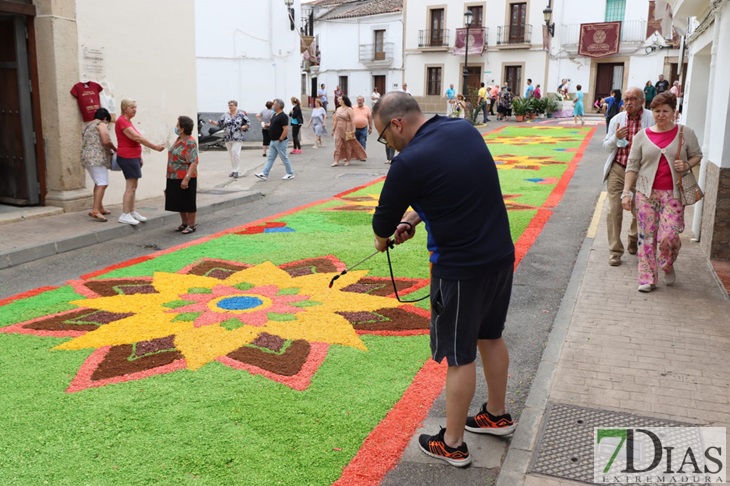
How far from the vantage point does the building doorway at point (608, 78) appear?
39.5 metres

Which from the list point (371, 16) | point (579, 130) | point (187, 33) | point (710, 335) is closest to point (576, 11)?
point (371, 16)

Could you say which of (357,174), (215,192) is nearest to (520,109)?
(357,174)

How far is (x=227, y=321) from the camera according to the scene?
5.54 meters

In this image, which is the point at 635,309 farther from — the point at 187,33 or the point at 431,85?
the point at 431,85

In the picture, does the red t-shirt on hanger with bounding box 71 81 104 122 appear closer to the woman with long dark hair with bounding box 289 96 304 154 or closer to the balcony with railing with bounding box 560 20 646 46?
the woman with long dark hair with bounding box 289 96 304 154

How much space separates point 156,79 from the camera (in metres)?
12.1

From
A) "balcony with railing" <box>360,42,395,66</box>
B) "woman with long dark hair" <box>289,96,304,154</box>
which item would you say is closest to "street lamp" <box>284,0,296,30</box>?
"woman with long dark hair" <box>289,96,304,154</box>

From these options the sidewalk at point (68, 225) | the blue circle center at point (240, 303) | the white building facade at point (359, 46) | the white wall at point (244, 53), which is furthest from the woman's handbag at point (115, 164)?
the white building facade at point (359, 46)

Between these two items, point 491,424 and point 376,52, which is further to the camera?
point 376,52

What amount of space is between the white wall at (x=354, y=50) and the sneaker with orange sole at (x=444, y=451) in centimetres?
4577

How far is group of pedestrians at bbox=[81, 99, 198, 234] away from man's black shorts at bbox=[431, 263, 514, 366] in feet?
21.6

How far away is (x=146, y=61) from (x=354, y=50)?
39954 mm

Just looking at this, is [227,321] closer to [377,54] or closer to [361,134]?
[361,134]

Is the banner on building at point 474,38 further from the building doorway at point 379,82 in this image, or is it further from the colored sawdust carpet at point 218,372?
the colored sawdust carpet at point 218,372
